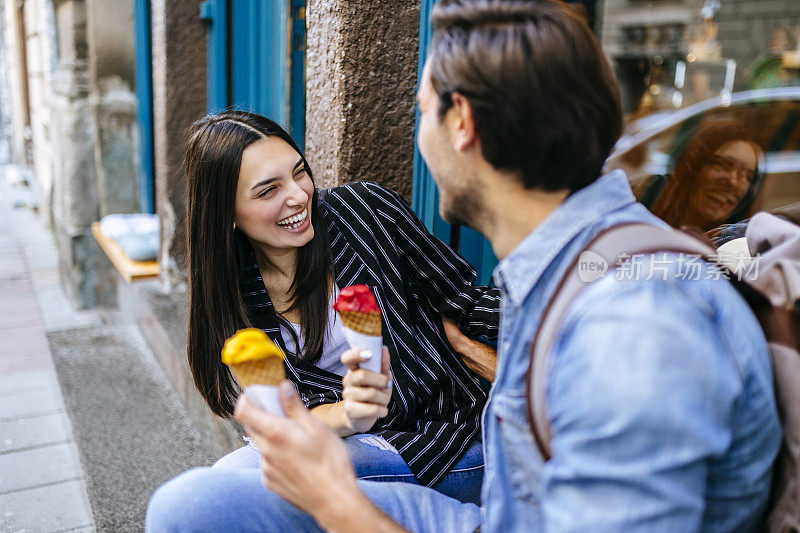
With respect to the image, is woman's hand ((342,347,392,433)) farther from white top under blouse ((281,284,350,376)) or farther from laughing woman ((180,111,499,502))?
white top under blouse ((281,284,350,376))

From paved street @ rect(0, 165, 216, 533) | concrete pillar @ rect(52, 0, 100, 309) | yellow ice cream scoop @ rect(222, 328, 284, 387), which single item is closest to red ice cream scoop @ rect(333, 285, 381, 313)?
yellow ice cream scoop @ rect(222, 328, 284, 387)

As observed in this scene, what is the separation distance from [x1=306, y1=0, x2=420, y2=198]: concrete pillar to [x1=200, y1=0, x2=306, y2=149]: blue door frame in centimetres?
69

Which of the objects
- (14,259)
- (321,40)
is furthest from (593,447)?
(14,259)

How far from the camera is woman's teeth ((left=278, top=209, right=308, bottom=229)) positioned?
207 centimetres

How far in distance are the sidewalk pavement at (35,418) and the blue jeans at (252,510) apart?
176 centimetres

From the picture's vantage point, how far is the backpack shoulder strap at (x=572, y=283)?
1.00 m

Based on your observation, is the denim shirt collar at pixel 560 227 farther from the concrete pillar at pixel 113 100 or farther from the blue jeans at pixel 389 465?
the concrete pillar at pixel 113 100

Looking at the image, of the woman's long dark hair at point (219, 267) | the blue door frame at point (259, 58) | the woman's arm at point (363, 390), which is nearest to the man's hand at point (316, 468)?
the woman's arm at point (363, 390)

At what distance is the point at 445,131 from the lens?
1223 millimetres

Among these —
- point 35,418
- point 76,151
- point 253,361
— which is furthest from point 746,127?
point 76,151

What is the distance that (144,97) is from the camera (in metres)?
5.31

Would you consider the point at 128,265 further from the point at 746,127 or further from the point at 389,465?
the point at 746,127

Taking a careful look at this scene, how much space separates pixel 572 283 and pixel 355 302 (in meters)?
0.55

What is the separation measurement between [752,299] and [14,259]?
849 centimetres
